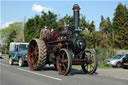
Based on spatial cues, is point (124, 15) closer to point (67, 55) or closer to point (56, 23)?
point (56, 23)

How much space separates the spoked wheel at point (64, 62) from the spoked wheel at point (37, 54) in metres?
1.47

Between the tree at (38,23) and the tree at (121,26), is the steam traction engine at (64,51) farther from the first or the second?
the tree at (38,23)

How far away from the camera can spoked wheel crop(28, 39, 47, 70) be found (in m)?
14.0

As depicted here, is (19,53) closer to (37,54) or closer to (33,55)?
(33,55)

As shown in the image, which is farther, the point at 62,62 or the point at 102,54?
the point at 102,54

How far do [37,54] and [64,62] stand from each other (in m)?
3.09

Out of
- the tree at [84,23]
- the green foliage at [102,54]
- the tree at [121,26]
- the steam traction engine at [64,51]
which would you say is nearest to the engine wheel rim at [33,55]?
the steam traction engine at [64,51]

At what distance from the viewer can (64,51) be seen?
12.5m

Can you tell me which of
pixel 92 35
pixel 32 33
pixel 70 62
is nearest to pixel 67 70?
pixel 70 62

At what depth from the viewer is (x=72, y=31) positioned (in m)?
13.4

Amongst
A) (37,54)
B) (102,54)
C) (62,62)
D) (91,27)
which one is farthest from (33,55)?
(91,27)

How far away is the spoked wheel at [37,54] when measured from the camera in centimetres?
1404

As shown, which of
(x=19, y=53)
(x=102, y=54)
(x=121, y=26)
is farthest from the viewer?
(x=121, y=26)

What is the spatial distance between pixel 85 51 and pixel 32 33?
38790 millimetres
